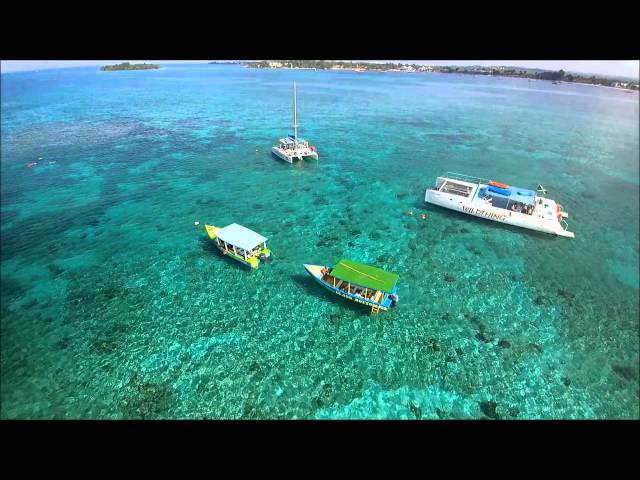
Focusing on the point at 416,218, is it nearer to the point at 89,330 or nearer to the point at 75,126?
the point at 89,330

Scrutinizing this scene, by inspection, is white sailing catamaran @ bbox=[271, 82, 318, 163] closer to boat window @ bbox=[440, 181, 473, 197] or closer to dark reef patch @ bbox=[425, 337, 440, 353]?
boat window @ bbox=[440, 181, 473, 197]

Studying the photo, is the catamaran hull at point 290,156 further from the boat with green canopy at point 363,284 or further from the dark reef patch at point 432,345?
the dark reef patch at point 432,345

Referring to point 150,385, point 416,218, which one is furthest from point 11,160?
point 416,218

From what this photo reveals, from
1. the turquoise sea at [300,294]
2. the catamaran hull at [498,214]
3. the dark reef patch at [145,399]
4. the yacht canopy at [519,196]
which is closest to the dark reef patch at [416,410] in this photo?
the turquoise sea at [300,294]

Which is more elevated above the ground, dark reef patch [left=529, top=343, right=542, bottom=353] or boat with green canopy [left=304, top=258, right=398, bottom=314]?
boat with green canopy [left=304, top=258, right=398, bottom=314]

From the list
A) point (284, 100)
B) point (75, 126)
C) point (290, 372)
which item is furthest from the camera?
point (284, 100)

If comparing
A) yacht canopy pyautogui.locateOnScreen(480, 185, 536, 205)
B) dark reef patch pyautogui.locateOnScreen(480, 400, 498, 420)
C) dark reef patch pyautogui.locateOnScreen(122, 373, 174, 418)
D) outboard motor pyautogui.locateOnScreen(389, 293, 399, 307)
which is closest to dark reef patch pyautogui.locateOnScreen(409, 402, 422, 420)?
dark reef patch pyautogui.locateOnScreen(480, 400, 498, 420)
